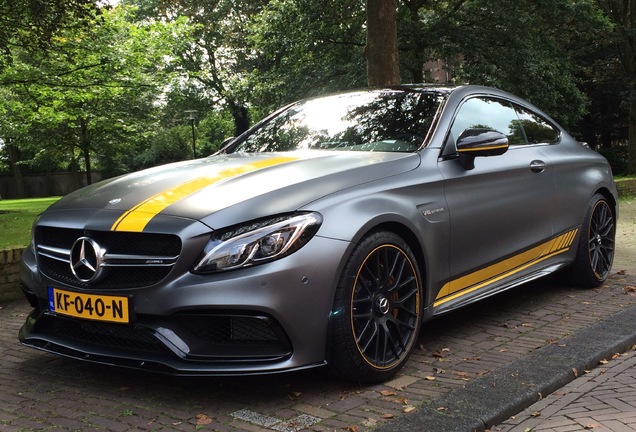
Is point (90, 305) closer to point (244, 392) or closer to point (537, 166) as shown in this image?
point (244, 392)

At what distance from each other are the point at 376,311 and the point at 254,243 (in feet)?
2.59

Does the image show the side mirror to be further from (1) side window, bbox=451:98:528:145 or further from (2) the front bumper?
(2) the front bumper

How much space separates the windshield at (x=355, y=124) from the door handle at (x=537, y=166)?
3.13 ft

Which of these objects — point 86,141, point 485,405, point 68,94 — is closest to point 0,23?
point 68,94

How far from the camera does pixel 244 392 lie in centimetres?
363

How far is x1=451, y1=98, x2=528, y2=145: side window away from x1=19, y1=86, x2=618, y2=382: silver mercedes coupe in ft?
0.07

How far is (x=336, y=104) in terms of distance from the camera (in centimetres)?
504

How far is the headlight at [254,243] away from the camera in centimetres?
326

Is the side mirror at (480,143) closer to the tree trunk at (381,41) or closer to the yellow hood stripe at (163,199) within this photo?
the yellow hood stripe at (163,199)

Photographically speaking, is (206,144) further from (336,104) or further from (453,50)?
(336,104)

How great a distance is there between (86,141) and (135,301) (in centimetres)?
2950

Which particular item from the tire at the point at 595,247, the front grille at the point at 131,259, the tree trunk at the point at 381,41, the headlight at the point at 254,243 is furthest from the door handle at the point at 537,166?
the tree trunk at the point at 381,41

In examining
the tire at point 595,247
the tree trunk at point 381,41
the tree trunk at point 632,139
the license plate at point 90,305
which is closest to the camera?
the license plate at point 90,305

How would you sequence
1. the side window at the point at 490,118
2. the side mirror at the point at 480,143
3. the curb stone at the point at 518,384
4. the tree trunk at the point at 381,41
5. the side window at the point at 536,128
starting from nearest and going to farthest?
the curb stone at the point at 518,384, the side mirror at the point at 480,143, the side window at the point at 490,118, the side window at the point at 536,128, the tree trunk at the point at 381,41
